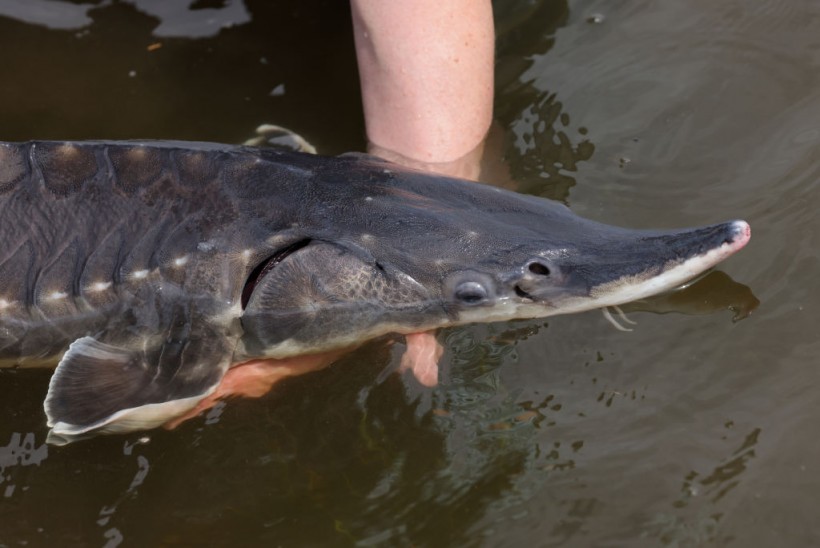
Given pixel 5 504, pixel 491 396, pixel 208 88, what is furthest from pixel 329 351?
pixel 208 88

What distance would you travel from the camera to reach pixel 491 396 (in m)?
2.90

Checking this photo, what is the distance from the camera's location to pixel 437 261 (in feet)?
8.92

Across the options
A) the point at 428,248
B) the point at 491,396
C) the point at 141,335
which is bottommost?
the point at 491,396

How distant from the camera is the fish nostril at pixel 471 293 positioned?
2.70m

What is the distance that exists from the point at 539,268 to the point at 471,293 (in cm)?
19

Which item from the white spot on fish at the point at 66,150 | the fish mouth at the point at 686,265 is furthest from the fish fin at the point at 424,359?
the white spot on fish at the point at 66,150

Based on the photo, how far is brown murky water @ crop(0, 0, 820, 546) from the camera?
8.58ft

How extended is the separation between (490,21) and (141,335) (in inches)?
59.2

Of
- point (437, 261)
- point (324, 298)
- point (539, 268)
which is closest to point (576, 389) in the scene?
point (539, 268)

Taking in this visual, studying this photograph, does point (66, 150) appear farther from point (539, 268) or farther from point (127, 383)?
point (539, 268)

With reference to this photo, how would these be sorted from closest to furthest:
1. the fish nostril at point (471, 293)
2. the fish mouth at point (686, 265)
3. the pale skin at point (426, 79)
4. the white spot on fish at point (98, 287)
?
the fish mouth at point (686, 265)
the fish nostril at point (471, 293)
the white spot on fish at point (98, 287)
the pale skin at point (426, 79)

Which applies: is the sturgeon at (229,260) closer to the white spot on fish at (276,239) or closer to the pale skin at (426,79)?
the white spot on fish at (276,239)

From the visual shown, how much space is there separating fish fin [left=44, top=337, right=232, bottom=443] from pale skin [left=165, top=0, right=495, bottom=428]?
29 centimetres

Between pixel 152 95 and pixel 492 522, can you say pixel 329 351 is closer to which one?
pixel 492 522
